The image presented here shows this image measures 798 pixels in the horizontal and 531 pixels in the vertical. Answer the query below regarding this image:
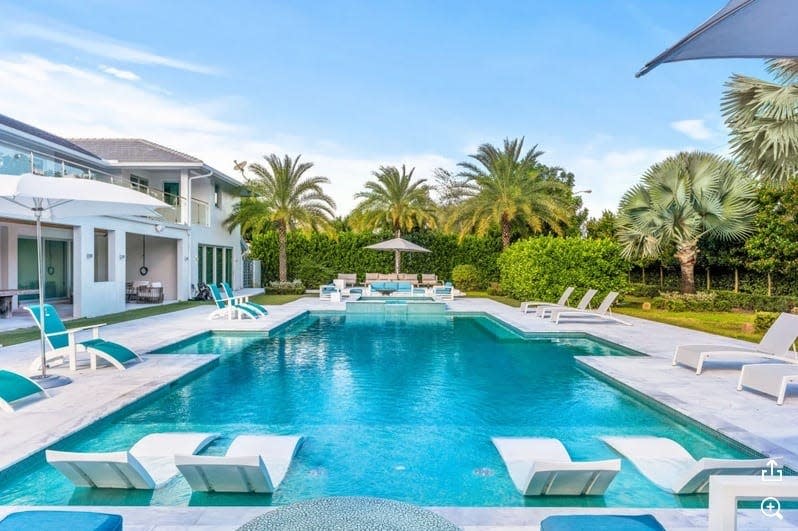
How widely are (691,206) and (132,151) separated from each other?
24.7 m

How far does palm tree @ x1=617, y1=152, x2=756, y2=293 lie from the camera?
19406 millimetres

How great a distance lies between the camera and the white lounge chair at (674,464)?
4.27 m

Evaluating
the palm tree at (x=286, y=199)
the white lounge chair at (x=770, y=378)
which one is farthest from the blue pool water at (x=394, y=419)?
the palm tree at (x=286, y=199)

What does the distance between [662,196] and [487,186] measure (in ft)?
30.3

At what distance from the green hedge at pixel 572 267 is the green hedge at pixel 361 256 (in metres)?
9.05

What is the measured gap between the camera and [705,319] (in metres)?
16.9

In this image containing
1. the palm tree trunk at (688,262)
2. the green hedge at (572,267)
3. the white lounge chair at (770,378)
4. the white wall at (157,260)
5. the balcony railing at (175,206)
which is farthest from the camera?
the white wall at (157,260)

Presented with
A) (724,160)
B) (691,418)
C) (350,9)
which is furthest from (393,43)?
(691,418)

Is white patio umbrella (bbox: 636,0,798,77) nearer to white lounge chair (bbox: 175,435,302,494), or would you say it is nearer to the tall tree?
white lounge chair (bbox: 175,435,302,494)

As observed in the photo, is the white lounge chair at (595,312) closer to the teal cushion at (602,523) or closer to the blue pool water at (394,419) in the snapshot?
the blue pool water at (394,419)

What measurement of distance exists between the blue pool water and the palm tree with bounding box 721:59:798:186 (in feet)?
16.3

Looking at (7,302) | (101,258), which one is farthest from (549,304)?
(101,258)

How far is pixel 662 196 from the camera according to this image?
1970 centimetres

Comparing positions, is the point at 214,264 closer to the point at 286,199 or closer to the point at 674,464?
the point at 286,199
